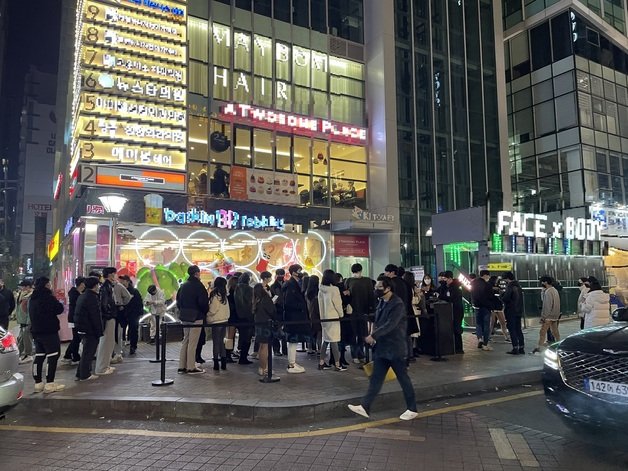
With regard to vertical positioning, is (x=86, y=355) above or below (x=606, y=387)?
below

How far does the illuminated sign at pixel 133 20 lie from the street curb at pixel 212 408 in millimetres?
12948

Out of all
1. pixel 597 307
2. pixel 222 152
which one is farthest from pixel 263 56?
pixel 597 307

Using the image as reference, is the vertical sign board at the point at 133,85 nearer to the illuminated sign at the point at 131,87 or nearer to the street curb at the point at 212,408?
the illuminated sign at the point at 131,87

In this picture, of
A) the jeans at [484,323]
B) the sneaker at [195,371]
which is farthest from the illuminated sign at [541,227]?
the sneaker at [195,371]

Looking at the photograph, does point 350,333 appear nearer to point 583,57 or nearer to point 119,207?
point 119,207

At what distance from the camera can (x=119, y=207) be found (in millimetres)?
13523

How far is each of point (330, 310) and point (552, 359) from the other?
4069mm

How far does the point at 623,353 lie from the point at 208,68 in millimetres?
19057

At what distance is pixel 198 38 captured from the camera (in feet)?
66.9

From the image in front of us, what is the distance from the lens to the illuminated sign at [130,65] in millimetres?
15383

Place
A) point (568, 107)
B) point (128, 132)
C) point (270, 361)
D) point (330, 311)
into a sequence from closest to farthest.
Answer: point (270, 361) < point (330, 311) < point (128, 132) < point (568, 107)

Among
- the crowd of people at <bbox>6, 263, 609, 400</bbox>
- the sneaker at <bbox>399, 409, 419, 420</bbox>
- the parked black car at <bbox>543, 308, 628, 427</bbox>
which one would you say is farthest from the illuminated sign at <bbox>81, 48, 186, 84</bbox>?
the parked black car at <bbox>543, 308, 628, 427</bbox>

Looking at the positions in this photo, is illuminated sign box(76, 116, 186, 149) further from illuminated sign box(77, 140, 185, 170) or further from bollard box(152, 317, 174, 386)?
bollard box(152, 317, 174, 386)

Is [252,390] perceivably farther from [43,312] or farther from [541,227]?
[541,227]
